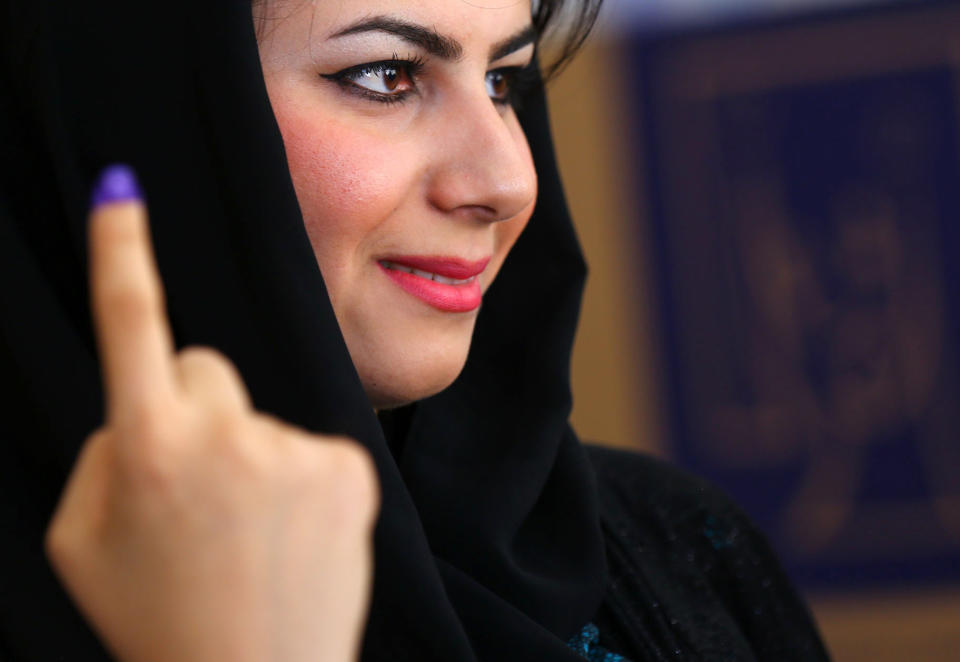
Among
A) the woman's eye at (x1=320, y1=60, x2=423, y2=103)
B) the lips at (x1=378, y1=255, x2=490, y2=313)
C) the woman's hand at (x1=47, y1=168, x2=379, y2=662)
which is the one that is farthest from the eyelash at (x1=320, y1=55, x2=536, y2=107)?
the woman's hand at (x1=47, y1=168, x2=379, y2=662)

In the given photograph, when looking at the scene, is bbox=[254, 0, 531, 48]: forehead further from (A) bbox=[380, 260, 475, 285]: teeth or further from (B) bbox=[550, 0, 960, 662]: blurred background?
(B) bbox=[550, 0, 960, 662]: blurred background

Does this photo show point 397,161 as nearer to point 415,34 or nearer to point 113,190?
point 415,34

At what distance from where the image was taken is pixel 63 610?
0.77 metres

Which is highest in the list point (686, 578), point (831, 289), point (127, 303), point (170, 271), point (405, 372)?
point (127, 303)

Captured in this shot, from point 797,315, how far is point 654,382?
391 mm

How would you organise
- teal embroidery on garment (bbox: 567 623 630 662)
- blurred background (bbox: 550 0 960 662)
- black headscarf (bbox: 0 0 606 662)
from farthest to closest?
blurred background (bbox: 550 0 960 662) → teal embroidery on garment (bbox: 567 623 630 662) → black headscarf (bbox: 0 0 606 662)

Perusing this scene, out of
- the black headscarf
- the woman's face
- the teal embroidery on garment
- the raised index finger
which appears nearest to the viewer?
the raised index finger

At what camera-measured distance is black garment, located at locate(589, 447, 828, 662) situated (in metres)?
1.07

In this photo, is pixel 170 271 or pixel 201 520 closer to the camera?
pixel 201 520

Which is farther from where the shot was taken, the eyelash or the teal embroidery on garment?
the teal embroidery on garment

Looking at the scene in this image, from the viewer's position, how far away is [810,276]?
2863 mm

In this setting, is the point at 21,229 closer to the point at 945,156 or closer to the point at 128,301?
the point at 128,301

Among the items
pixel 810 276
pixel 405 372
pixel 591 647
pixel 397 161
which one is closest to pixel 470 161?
pixel 397 161

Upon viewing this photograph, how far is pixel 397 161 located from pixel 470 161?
0.20ft
